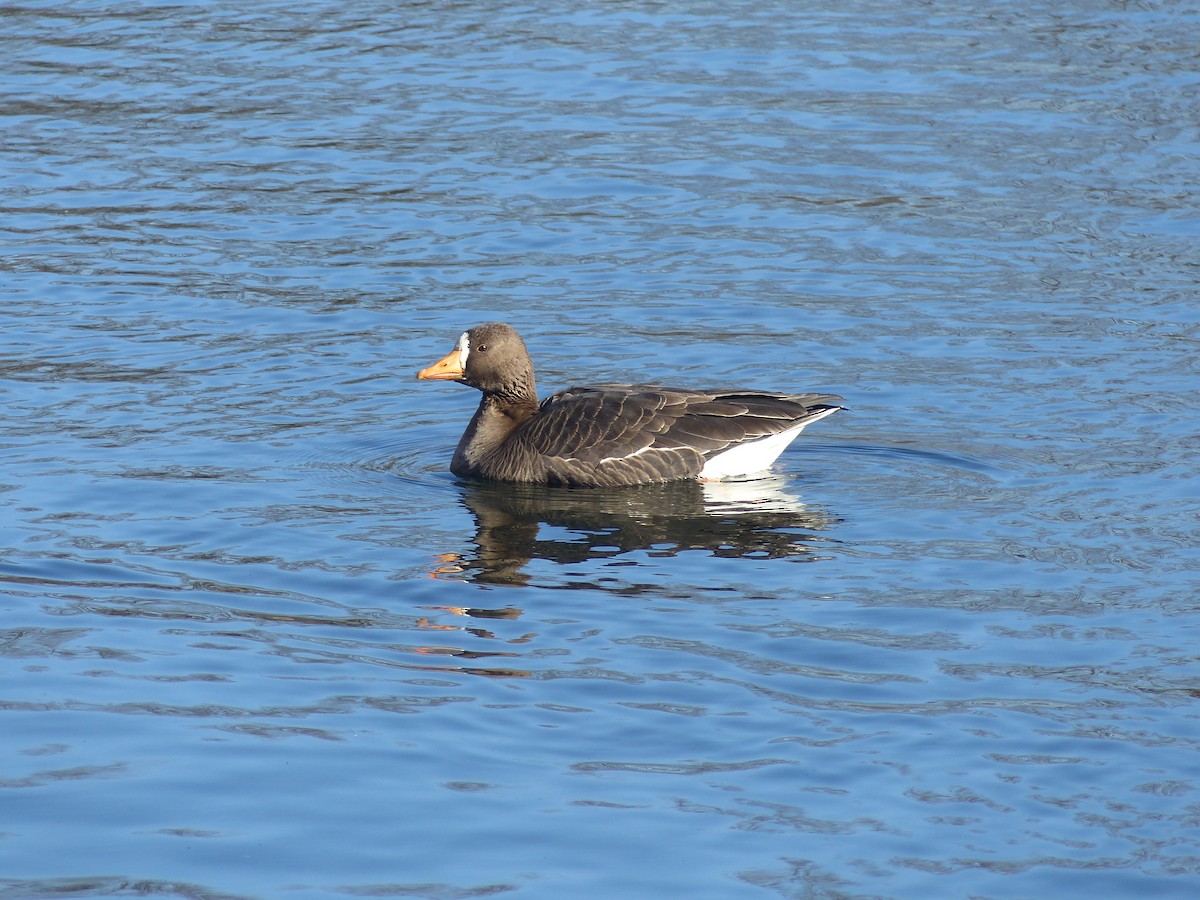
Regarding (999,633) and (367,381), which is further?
(367,381)

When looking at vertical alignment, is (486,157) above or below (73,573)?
above

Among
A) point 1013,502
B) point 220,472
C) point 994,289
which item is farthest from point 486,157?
point 1013,502

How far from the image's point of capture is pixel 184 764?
756cm

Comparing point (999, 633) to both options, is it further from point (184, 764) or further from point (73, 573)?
point (73, 573)

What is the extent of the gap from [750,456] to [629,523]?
136 centimetres

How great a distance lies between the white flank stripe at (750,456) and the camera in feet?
40.7

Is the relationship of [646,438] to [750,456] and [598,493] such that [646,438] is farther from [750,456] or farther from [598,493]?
[750,456]

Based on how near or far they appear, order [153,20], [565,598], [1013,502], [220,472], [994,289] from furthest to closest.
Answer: [153,20]
[994,289]
[220,472]
[1013,502]
[565,598]

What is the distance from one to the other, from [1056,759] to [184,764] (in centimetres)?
382

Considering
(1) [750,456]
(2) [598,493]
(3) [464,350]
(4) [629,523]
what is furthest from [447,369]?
(1) [750,456]

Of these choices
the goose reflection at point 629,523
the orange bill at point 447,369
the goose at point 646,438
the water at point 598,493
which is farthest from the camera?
the orange bill at point 447,369

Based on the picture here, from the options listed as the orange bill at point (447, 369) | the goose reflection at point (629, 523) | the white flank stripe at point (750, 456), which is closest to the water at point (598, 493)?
the goose reflection at point (629, 523)

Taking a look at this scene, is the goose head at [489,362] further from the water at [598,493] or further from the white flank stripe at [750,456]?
the white flank stripe at [750,456]

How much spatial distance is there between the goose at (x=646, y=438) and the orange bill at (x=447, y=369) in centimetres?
63
